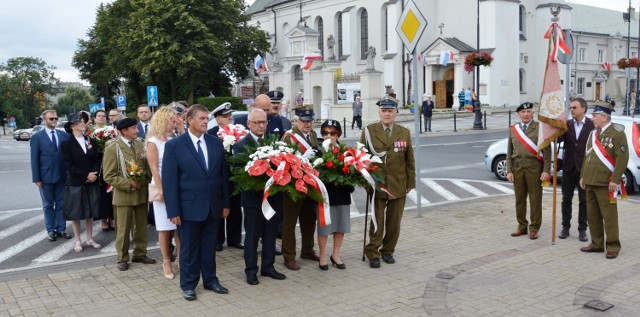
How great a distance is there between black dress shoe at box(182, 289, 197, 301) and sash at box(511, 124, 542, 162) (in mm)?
5213

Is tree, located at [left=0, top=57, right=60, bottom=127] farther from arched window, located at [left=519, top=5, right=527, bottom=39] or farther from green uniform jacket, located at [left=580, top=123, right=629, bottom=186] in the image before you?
green uniform jacket, located at [left=580, top=123, right=629, bottom=186]

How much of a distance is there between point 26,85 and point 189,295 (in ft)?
352

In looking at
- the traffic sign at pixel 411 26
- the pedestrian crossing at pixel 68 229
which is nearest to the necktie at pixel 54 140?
the pedestrian crossing at pixel 68 229

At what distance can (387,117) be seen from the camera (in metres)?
7.56

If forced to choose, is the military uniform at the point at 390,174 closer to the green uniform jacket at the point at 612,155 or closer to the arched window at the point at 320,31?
the green uniform jacket at the point at 612,155

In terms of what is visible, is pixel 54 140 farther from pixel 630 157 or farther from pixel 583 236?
pixel 630 157

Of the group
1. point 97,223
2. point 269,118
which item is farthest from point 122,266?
point 97,223

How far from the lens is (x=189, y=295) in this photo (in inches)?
248

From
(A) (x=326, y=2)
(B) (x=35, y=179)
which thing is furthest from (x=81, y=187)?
(A) (x=326, y=2)

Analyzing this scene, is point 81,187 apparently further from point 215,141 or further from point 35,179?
point 215,141

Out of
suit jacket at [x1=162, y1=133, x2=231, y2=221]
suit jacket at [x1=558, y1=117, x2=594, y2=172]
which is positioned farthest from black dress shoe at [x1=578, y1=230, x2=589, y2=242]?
suit jacket at [x1=162, y1=133, x2=231, y2=221]

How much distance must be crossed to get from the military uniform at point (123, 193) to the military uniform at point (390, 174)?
289 centimetres

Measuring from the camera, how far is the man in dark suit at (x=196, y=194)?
20.6 feet

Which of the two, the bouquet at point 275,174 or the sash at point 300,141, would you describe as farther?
the sash at point 300,141
